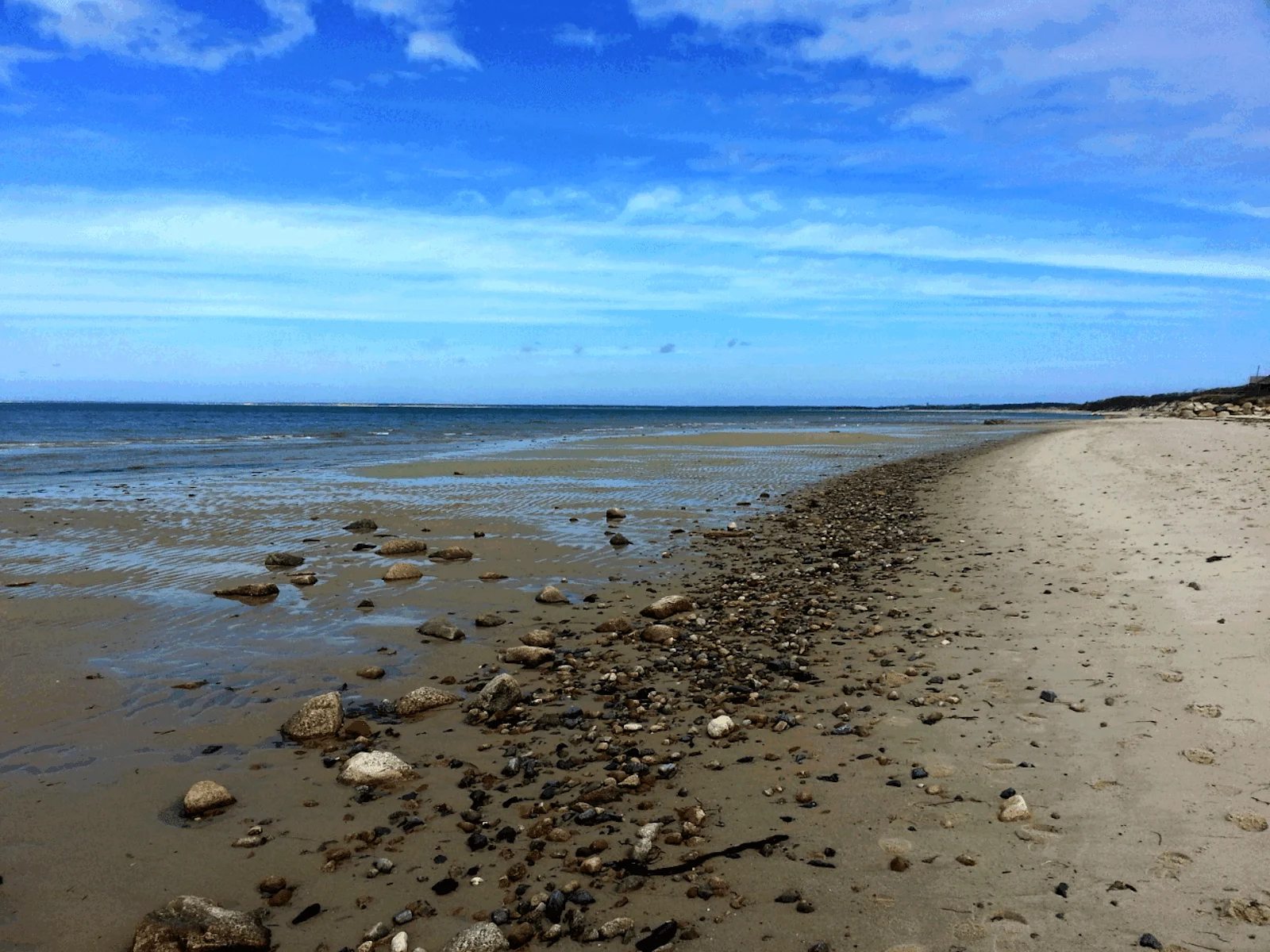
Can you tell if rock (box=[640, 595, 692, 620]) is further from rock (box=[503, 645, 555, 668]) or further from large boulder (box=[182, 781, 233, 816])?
large boulder (box=[182, 781, 233, 816])

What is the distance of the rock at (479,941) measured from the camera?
347 cm

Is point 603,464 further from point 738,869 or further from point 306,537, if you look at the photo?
point 738,869

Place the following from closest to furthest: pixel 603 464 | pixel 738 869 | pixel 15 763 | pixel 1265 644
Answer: pixel 738 869 < pixel 15 763 < pixel 1265 644 < pixel 603 464

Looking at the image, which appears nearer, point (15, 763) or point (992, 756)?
point (992, 756)

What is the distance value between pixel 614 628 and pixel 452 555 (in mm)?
4972

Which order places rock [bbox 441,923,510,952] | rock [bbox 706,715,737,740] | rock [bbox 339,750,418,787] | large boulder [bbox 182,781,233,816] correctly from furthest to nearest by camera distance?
rock [bbox 706,715,737,740] < rock [bbox 339,750,418,787] < large boulder [bbox 182,781,233,816] < rock [bbox 441,923,510,952]

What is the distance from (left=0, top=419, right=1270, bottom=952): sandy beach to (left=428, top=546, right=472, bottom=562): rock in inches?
86.4

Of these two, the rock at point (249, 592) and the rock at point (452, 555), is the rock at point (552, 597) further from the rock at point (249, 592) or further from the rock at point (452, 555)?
the rock at point (249, 592)

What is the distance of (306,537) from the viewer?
1440cm

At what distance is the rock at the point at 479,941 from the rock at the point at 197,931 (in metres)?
0.93

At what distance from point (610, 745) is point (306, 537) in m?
10.7

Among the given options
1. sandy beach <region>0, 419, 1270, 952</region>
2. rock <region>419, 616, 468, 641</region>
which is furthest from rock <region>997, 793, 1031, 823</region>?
rock <region>419, 616, 468, 641</region>

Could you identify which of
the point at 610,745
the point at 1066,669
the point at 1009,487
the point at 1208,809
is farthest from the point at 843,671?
the point at 1009,487

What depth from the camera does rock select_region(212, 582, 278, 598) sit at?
10055 millimetres
